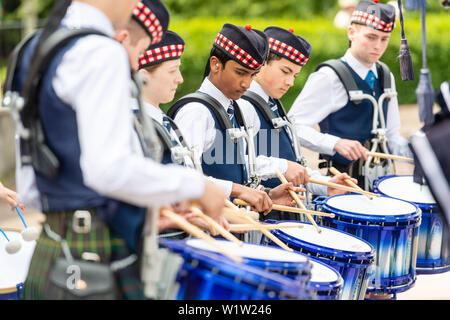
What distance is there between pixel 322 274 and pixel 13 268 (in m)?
1.21

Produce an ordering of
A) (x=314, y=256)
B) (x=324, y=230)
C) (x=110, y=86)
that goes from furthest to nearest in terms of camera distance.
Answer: (x=324, y=230)
(x=314, y=256)
(x=110, y=86)

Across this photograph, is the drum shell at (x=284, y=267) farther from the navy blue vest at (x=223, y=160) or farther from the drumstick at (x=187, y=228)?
the navy blue vest at (x=223, y=160)

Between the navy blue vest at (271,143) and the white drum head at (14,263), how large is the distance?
63.5 inches

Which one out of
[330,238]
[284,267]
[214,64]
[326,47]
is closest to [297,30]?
[326,47]

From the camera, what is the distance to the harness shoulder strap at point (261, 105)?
3922 mm

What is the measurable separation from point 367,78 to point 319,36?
23.6ft

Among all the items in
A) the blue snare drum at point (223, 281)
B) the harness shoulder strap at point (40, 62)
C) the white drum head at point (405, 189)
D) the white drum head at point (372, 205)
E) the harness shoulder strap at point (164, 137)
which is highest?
the harness shoulder strap at point (40, 62)

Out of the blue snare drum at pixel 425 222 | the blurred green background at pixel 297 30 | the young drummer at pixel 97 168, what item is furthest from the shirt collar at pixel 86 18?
the blurred green background at pixel 297 30

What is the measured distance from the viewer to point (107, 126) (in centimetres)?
167

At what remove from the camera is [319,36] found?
1164cm

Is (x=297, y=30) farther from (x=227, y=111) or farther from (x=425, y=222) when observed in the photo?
(x=227, y=111)

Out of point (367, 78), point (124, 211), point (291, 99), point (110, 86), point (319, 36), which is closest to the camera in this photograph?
point (110, 86)
